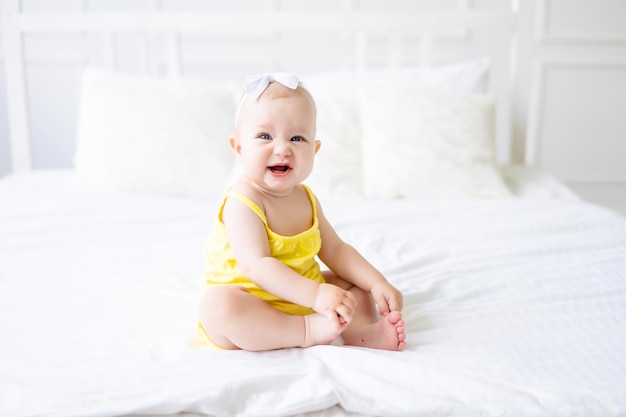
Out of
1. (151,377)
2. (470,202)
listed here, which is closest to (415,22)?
(470,202)

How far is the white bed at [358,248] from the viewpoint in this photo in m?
0.73

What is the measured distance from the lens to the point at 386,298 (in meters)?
0.97

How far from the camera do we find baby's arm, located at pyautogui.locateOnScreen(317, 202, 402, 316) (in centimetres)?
96

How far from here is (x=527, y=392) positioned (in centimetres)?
73

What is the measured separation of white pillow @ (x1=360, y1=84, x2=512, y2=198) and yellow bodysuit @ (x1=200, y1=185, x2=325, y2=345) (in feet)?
3.09

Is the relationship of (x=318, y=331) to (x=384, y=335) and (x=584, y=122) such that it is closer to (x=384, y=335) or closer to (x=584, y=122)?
(x=384, y=335)

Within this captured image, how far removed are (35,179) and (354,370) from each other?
1776 mm

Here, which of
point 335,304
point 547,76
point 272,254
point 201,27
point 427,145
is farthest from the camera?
point 547,76

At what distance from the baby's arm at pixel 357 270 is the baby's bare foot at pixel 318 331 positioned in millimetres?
137

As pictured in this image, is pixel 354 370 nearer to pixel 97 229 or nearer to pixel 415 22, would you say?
pixel 97 229

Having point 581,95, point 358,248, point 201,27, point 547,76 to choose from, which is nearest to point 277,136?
point 358,248

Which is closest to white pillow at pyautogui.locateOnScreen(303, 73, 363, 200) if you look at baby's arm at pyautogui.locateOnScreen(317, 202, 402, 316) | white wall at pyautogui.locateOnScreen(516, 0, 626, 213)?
baby's arm at pyautogui.locateOnScreen(317, 202, 402, 316)

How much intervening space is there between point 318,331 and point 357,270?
0.61 feet

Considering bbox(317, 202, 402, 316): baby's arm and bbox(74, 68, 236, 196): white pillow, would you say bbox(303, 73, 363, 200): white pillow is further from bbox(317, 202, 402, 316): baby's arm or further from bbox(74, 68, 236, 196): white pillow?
bbox(317, 202, 402, 316): baby's arm
